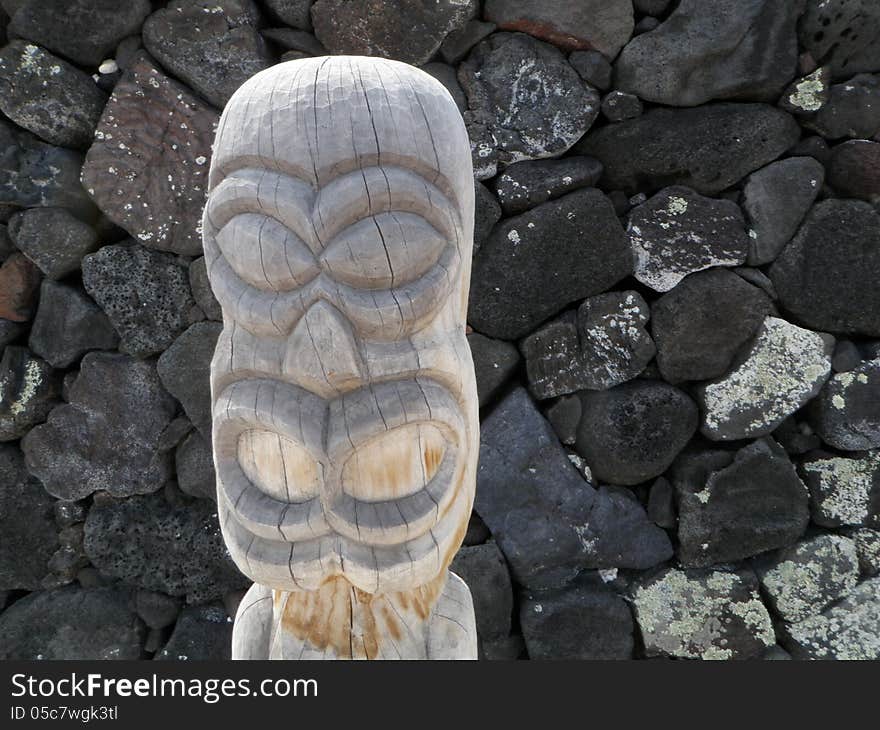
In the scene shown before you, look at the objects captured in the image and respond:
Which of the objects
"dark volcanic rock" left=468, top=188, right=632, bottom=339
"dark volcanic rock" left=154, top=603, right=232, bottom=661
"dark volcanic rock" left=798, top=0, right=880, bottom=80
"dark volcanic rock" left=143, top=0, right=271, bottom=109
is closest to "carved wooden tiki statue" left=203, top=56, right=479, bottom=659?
"dark volcanic rock" left=468, top=188, right=632, bottom=339

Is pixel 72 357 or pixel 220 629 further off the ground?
pixel 72 357

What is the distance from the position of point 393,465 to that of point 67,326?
1.78 metres

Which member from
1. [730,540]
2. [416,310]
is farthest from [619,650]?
[416,310]

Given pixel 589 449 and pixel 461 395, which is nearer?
pixel 461 395

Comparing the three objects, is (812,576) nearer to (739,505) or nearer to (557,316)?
(739,505)

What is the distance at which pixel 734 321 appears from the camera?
2.44 meters

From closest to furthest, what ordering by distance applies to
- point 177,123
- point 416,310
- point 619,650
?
point 416,310 < point 177,123 < point 619,650

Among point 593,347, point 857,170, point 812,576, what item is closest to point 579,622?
point 812,576

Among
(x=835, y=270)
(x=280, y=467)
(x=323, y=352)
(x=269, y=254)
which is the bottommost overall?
(x=835, y=270)

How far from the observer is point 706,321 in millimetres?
2438

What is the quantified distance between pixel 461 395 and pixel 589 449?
1.40 meters

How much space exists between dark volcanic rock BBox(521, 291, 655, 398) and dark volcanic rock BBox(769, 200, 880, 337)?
0.46 meters

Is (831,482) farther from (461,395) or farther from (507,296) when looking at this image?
→ (461,395)

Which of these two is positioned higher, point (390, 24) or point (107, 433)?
point (390, 24)
